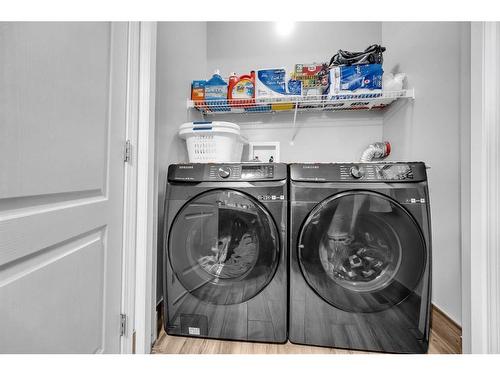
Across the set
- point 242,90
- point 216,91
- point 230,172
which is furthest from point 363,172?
point 216,91

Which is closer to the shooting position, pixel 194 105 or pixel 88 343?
pixel 88 343

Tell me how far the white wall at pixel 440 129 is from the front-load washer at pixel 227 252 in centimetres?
84

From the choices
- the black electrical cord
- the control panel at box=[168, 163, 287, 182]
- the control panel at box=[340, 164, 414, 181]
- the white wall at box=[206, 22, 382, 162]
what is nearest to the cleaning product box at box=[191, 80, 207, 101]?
the white wall at box=[206, 22, 382, 162]

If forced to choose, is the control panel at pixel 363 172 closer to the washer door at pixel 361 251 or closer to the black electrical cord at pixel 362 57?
the washer door at pixel 361 251

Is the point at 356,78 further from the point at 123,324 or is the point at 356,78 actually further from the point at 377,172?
the point at 123,324

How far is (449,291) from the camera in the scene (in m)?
1.18

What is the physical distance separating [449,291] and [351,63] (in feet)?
4.81

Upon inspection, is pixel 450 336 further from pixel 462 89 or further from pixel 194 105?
pixel 194 105

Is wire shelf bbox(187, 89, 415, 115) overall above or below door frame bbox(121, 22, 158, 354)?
above

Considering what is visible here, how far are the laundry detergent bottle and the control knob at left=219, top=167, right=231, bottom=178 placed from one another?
0.68 m

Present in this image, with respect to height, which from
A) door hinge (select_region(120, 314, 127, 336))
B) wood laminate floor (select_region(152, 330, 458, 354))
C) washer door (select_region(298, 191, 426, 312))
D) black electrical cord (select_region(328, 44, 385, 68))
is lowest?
wood laminate floor (select_region(152, 330, 458, 354))

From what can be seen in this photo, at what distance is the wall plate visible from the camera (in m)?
1.92

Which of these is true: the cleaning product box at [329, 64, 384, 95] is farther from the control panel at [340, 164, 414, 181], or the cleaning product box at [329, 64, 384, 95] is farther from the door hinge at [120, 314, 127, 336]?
the door hinge at [120, 314, 127, 336]
